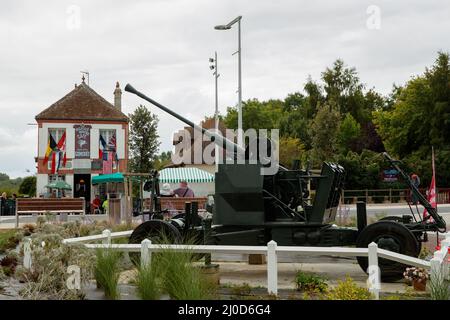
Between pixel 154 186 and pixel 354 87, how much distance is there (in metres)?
60.3

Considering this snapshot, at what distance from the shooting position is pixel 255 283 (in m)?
9.98

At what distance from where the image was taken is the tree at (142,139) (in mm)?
54531

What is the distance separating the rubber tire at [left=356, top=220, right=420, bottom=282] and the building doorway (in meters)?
35.5

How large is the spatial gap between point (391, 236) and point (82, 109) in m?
38.5

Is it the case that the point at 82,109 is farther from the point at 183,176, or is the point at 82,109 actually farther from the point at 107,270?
the point at 107,270

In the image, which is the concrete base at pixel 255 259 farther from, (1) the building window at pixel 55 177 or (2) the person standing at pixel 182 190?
(1) the building window at pixel 55 177

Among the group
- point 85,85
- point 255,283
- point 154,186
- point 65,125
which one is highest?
point 85,85

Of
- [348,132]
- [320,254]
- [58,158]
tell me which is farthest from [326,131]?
[320,254]

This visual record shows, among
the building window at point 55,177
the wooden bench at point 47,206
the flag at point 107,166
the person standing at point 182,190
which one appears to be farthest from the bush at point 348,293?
the building window at point 55,177

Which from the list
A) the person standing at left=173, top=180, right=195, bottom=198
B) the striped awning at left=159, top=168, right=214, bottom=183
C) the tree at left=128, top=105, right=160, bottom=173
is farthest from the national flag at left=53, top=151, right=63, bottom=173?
the person standing at left=173, top=180, right=195, bottom=198

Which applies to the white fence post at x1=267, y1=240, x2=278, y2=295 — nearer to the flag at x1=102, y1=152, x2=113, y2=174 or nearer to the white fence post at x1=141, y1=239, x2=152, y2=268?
the white fence post at x1=141, y1=239, x2=152, y2=268
